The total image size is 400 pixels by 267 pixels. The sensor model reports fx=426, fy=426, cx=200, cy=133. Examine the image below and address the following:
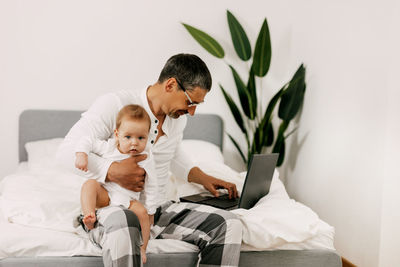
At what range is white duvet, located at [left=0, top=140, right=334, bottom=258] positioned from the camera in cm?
146

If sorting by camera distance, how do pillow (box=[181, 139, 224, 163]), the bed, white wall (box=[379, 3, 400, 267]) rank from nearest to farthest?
the bed < white wall (box=[379, 3, 400, 267]) < pillow (box=[181, 139, 224, 163])

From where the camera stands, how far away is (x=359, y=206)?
2186mm

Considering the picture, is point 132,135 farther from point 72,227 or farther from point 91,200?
point 72,227

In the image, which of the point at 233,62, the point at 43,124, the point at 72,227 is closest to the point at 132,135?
the point at 72,227

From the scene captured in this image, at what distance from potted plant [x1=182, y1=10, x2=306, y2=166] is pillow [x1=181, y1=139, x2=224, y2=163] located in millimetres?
237

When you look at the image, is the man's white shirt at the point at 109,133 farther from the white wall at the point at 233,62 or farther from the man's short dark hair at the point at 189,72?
the white wall at the point at 233,62

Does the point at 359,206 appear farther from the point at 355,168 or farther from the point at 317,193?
the point at 317,193

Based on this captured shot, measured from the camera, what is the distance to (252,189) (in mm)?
1747

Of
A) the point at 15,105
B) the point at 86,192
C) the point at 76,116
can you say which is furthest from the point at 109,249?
the point at 15,105

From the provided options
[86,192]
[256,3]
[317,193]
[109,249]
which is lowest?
[317,193]

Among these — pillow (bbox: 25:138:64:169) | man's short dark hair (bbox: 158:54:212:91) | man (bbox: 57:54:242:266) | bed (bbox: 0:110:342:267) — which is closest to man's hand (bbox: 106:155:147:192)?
man (bbox: 57:54:242:266)

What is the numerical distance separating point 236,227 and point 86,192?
1.73 ft

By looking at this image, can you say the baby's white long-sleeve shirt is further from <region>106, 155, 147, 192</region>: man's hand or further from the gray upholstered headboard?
the gray upholstered headboard

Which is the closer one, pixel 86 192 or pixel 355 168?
pixel 86 192
